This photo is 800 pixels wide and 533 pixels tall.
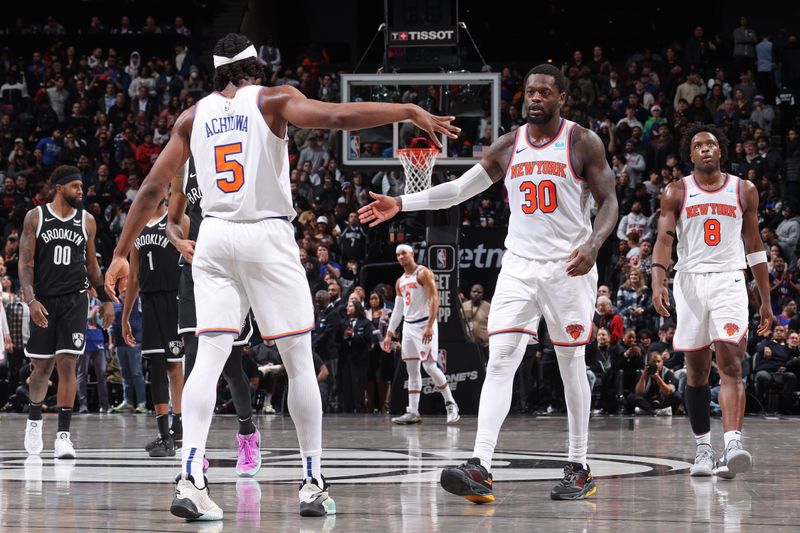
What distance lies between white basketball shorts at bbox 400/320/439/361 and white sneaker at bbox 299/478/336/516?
27.1 ft

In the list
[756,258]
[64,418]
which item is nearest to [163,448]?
[64,418]

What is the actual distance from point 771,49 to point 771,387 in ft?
31.8

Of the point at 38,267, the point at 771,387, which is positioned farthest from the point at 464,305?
the point at 38,267

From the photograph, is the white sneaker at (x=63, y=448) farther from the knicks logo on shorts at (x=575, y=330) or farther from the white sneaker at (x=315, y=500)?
the knicks logo on shorts at (x=575, y=330)

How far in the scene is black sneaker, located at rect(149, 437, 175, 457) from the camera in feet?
A: 28.8

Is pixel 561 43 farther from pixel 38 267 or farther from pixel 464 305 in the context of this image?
pixel 38 267

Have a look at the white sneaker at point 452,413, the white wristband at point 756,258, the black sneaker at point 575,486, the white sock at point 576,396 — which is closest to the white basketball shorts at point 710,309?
the white wristband at point 756,258

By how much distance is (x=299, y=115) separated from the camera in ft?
18.5

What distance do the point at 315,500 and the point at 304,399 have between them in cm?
49

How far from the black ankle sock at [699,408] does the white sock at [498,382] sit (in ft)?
6.29

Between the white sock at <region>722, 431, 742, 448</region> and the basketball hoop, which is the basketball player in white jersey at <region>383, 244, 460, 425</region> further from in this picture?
the white sock at <region>722, 431, 742, 448</region>

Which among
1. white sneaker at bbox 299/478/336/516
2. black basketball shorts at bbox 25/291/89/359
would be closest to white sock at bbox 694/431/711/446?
white sneaker at bbox 299/478/336/516

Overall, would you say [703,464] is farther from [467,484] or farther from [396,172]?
[396,172]

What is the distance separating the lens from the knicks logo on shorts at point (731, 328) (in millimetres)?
7730
